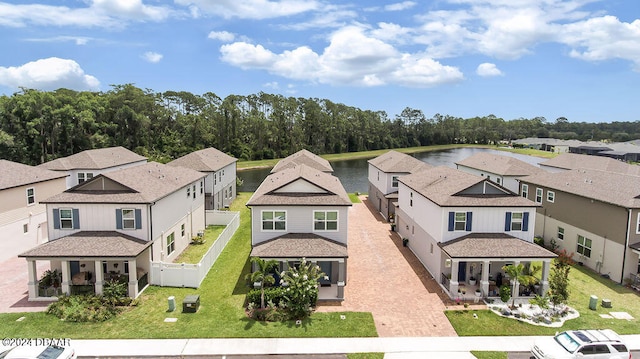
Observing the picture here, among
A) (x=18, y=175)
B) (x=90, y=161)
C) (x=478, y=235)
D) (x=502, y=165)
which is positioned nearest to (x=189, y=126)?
(x=90, y=161)

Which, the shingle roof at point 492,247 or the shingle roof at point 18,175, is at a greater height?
the shingle roof at point 18,175

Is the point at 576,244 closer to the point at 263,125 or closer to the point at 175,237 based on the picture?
the point at 175,237

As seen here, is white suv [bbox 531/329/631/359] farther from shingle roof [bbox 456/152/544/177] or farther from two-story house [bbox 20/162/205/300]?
shingle roof [bbox 456/152/544/177]

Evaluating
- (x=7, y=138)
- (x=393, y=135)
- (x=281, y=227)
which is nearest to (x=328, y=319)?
(x=281, y=227)

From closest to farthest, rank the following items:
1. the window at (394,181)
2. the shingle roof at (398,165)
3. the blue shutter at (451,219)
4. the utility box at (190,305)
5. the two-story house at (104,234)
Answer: the utility box at (190,305), the two-story house at (104,234), the blue shutter at (451,219), the shingle roof at (398,165), the window at (394,181)

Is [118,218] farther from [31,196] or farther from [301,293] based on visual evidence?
[301,293]

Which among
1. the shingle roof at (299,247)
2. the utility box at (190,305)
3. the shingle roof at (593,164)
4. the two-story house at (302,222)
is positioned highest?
the shingle roof at (593,164)

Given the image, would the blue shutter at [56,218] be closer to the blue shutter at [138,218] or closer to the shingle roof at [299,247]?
the blue shutter at [138,218]

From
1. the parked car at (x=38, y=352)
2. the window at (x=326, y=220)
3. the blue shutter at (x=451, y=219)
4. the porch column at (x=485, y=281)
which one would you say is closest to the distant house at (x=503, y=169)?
the blue shutter at (x=451, y=219)
